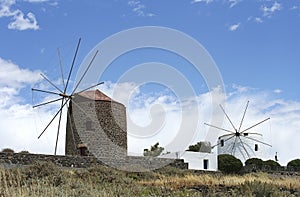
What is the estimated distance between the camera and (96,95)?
29.1 metres

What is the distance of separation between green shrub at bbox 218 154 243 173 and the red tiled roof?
9045mm

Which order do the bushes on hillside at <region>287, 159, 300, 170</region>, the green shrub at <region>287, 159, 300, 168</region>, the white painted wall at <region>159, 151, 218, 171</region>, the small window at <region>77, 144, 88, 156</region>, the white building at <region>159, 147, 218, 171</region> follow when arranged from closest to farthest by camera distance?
1. the small window at <region>77, 144, 88, 156</region>
2. the white painted wall at <region>159, 151, 218, 171</region>
3. the white building at <region>159, 147, 218, 171</region>
4. the bushes on hillside at <region>287, 159, 300, 170</region>
5. the green shrub at <region>287, 159, 300, 168</region>

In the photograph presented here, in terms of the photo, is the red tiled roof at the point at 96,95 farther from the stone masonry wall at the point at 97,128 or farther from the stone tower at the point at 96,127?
the stone masonry wall at the point at 97,128

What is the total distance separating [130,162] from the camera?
2478 centimetres

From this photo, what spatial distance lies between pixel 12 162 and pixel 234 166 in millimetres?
16143

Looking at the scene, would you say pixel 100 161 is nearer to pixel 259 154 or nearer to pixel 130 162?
pixel 130 162

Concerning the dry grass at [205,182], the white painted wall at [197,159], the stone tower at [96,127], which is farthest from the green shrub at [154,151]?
the dry grass at [205,182]

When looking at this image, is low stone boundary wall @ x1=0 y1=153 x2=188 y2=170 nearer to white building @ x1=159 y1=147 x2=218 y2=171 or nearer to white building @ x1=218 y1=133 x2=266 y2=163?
white building @ x1=159 y1=147 x2=218 y2=171

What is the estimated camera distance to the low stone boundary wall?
2103 cm

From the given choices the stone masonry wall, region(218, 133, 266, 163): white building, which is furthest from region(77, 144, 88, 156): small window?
region(218, 133, 266, 163): white building

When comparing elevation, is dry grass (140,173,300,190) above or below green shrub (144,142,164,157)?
below

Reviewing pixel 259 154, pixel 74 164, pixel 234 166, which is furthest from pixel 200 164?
pixel 74 164

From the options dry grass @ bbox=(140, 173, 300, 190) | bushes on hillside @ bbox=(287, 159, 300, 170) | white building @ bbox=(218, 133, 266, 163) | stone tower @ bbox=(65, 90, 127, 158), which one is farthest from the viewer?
white building @ bbox=(218, 133, 266, 163)

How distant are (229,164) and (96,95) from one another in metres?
10.2
